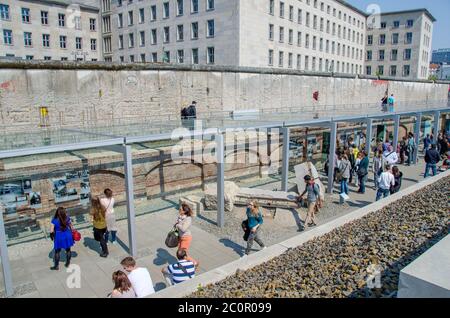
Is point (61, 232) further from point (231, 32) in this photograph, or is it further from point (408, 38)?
point (408, 38)

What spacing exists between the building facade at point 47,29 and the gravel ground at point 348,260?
45718mm

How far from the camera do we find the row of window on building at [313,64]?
44.1m

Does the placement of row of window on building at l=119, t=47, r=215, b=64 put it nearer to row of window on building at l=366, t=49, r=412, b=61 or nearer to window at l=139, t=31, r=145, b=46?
window at l=139, t=31, r=145, b=46

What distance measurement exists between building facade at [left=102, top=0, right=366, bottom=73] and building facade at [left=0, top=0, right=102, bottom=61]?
330 centimetres

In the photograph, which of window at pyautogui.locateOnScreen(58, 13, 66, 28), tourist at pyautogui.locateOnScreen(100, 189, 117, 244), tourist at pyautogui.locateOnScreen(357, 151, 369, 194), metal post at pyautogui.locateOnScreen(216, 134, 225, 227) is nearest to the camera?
tourist at pyautogui.locateOnScreen(100, 189, 117, 244)

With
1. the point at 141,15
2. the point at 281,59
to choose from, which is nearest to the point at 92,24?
the point at 141,15

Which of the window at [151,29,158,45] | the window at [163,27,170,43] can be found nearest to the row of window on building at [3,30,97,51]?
the window at [151,29,158,45]

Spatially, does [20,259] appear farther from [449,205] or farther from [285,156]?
[449,205]

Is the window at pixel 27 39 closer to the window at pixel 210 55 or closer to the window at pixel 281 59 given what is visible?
the window at pixel 210 55

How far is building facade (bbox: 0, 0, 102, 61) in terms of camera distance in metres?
42.2

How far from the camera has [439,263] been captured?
395 cm

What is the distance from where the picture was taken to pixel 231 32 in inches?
1439
